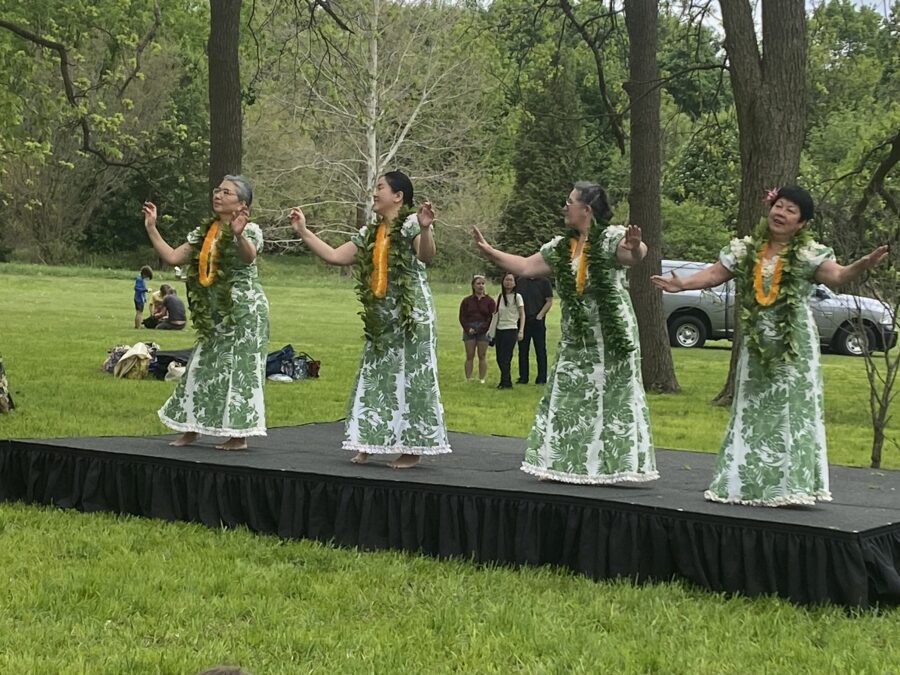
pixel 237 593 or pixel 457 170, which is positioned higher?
pixel 457 170

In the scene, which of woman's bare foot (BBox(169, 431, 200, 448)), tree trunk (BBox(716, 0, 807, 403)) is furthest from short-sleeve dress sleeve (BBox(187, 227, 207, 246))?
tree trunk (BBox(716, 0, 807, 403))

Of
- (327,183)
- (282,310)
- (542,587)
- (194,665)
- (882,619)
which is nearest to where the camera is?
(194,665)

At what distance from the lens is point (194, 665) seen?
15.0ft

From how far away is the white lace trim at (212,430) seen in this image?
25.8 ft

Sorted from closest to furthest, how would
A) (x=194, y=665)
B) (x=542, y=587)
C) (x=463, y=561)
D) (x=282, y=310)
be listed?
(x=194, y=665) → (x=542, y=587) → (x=463, y=561) → (x=282, y=310)

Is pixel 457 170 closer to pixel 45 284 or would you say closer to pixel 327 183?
pixel 327 183

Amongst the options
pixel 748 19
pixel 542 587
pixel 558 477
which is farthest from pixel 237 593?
pixel 748 19

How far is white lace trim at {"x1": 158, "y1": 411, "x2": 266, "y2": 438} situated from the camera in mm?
7852

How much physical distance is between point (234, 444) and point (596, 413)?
8.01 feet

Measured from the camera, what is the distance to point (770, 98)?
12.9 meters

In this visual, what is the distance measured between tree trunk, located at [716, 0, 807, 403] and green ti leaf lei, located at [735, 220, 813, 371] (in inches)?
250

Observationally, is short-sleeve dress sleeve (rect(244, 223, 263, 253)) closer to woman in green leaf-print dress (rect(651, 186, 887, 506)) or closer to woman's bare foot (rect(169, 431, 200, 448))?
woman's bare foot (rect(169, 431, 200, 448))

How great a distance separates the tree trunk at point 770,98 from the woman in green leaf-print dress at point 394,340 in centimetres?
614

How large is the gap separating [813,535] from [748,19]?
888cm
